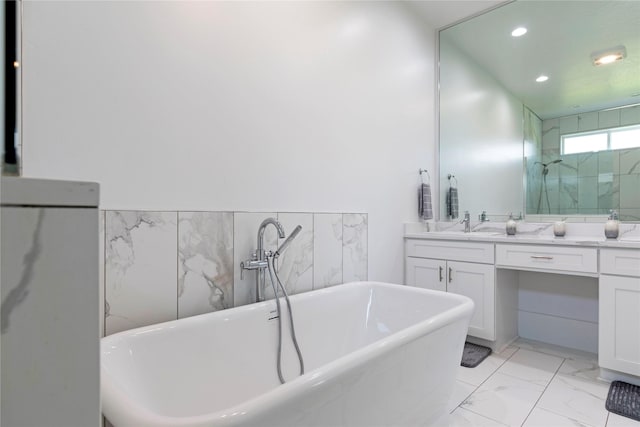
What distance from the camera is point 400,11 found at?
2.74 metres

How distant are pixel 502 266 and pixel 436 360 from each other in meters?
1.24

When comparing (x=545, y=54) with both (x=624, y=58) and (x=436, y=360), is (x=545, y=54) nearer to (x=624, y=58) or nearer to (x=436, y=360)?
(x=624, y=58)

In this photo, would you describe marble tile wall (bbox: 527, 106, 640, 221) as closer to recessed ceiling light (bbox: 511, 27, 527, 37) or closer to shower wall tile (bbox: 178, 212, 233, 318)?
recessed ceiling light (bbox: 511, 27, 527, 37)

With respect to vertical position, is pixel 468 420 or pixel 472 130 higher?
pixel 472 130

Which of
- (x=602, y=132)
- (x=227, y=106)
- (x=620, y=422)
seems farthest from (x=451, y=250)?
(x=227, y=106)

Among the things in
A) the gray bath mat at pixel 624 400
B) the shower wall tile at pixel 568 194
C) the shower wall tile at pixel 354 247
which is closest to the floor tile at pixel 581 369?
the gray bath mat at pixel 624 400

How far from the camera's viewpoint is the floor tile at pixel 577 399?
62.5 inches

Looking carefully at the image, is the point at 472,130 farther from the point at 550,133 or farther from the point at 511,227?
the point at 511,227

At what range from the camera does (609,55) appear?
2354 mm

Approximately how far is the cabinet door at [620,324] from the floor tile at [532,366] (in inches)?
11.9

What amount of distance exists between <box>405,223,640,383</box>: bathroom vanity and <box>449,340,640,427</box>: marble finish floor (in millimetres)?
158

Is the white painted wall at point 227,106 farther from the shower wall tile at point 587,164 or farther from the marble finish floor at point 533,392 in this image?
the shower wall tile at point 587,164

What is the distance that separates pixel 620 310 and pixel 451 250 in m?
0.98

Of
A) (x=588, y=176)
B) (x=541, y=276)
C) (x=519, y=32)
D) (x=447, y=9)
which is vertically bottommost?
(x=541, y=276)
